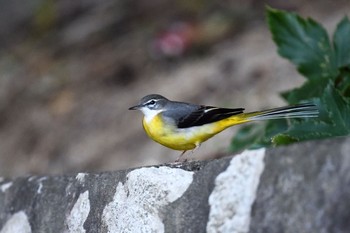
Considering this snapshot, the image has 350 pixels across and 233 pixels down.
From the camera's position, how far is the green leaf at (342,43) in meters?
3.71

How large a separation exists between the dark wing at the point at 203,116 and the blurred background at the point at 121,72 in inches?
95.1

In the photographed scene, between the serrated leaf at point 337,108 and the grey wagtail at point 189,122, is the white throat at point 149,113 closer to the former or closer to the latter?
the grey wagtail at point 189,122

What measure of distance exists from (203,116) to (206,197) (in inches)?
52.1

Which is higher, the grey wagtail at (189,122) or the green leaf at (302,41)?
the green leaf at (302,41)

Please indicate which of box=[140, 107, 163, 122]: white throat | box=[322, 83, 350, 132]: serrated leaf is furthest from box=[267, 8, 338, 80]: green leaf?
box=[322, 83, 350, 132]: serrated leaf

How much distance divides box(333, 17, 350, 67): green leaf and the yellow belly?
619 mm

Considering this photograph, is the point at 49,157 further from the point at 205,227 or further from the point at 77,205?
the point at 205,227

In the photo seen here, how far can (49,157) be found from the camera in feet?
24.9

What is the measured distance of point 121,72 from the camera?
327 inches

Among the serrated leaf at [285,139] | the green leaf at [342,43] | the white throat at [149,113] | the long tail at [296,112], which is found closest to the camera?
the serrated leaf at [285,139]

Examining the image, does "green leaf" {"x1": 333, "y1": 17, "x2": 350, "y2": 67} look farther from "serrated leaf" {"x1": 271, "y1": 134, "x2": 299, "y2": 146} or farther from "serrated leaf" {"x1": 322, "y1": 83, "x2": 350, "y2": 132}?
"serrated leaf" {"x1": 271, "y1": 134, "x2": 299, "y2": 146}

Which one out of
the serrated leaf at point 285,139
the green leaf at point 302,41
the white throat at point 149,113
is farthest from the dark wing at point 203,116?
the serrated leaf at point 285,139

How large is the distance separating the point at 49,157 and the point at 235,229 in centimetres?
551

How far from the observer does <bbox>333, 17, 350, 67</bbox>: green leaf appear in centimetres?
371
